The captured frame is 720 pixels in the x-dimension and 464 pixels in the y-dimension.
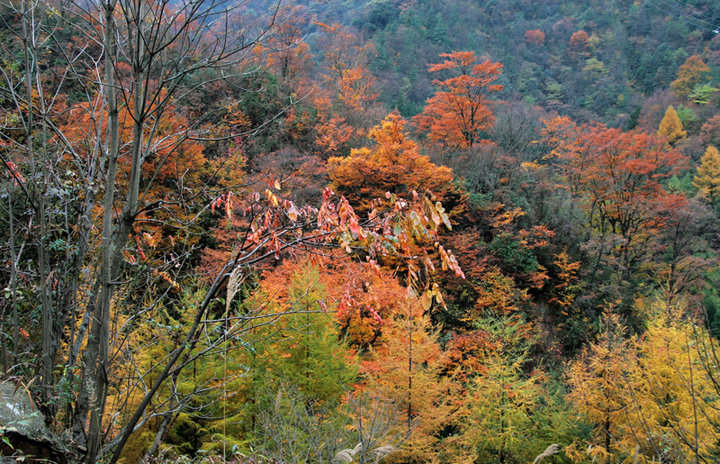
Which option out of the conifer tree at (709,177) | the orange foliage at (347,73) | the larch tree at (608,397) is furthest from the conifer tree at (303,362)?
the conifer tree at (709,177)

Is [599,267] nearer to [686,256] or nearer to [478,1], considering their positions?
[686,256]

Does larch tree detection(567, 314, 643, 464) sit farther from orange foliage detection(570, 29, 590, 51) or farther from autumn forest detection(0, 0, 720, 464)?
orange foliage detection(570, 29, 590, 51)

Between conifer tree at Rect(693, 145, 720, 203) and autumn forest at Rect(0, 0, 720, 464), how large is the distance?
0.53 ft

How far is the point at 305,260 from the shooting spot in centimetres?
1108

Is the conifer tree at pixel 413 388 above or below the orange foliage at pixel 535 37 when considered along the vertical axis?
below

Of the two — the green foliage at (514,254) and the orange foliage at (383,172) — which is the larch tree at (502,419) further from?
the orange foliage at (383,172)

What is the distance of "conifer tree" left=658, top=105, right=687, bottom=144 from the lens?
2742cm

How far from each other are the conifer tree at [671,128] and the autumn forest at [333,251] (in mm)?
146

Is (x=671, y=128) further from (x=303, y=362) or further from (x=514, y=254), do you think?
(x=303, y=362)

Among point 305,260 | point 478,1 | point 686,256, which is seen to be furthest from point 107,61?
point 478,1

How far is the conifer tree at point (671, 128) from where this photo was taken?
2742 centimetres

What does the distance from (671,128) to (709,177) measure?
8244 millimetres

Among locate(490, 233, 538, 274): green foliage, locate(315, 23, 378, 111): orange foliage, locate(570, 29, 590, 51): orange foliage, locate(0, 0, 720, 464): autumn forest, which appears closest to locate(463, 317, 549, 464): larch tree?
locate(0, 0, 720, 464): autumn forest

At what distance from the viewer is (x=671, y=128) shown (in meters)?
27.8
